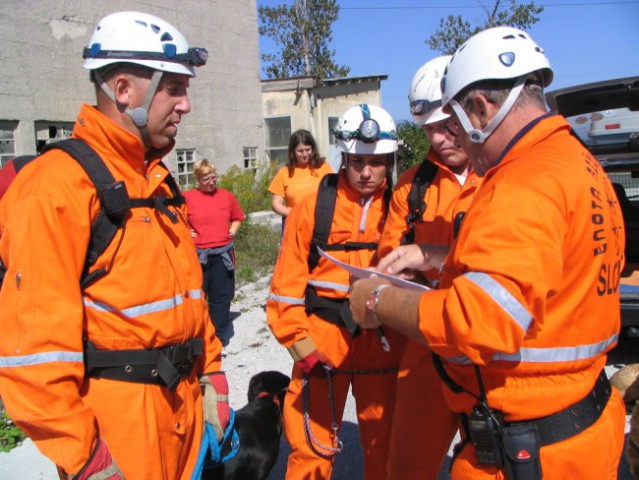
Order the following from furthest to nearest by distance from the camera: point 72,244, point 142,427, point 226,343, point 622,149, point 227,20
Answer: point 227,20, point 226,343, point 622,149, point 142,427, point 72,244

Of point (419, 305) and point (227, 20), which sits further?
point (227, 20)

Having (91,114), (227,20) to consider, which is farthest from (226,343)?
(227,20)

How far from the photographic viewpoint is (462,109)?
1809 millimetres

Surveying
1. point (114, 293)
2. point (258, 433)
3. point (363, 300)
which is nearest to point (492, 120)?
point (363, 300)

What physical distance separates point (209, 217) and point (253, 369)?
1.98 m

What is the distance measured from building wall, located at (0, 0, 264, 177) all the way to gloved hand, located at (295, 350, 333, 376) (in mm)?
10388

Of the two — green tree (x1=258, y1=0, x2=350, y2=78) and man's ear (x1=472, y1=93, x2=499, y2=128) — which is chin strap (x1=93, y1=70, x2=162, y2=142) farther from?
green tree (x1=258, y1=0, x2=350, y2=78)

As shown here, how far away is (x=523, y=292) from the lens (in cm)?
148

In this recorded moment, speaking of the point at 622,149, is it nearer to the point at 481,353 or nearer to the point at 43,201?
the point at 481,353

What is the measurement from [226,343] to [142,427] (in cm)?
461

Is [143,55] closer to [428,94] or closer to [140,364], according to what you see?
[140,364]

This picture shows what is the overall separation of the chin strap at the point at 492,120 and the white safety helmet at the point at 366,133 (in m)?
1.26

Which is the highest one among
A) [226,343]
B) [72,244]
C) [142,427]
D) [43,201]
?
[43,201]

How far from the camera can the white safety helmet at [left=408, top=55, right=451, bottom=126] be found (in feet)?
9.38
